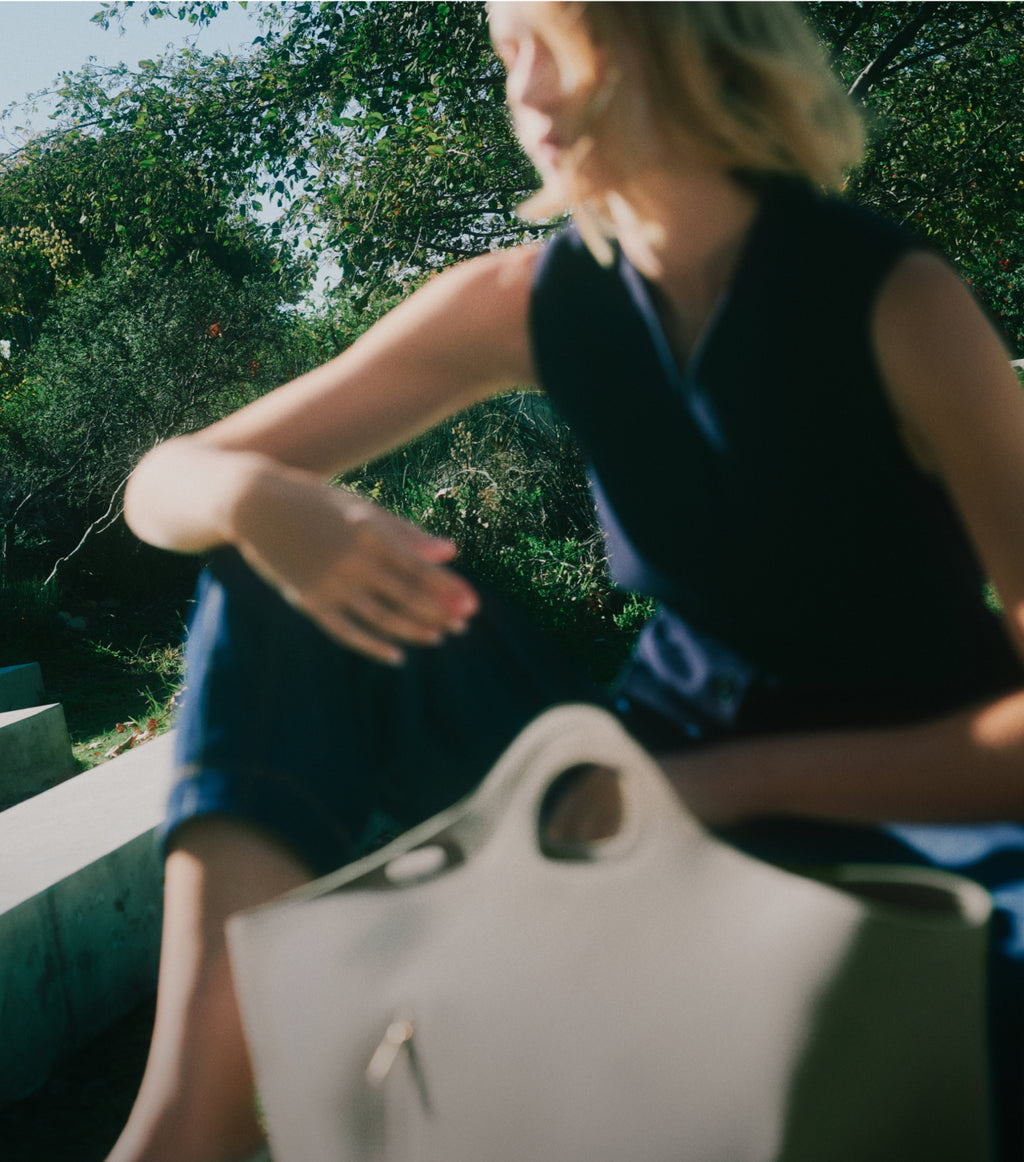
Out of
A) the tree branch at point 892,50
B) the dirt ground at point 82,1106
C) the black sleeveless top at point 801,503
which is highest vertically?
the tree branch at point 892,50

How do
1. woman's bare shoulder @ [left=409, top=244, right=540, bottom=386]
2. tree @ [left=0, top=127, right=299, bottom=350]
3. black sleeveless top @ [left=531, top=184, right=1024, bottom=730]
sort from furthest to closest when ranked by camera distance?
tree @ [left=0, top=127, right=299, bottom=350] < woman's bare shoulder @ [left=409, top=244, right=540, bottom=386] < black sleeveless top @ [left=531, top=184, right=1024, bottom=730]

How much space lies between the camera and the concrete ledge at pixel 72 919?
1877 mm

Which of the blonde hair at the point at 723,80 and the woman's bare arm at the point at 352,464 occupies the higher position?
the blonde hair at the point at 723,80

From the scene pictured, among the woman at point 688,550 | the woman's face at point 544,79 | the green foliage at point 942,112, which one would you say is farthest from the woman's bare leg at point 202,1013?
the green foliage at point 942,112

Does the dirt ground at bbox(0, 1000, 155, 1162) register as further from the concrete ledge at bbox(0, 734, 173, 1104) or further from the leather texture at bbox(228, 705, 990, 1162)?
the leather texture at bbox(228, 705, 990, 1162)

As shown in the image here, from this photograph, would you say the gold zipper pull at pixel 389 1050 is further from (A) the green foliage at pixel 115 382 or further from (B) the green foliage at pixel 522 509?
(A) the green foliage at pixel 115 382

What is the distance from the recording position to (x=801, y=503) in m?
1.19

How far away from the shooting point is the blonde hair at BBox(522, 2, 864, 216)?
1.13 m

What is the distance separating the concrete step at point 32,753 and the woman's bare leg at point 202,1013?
2.89 meters

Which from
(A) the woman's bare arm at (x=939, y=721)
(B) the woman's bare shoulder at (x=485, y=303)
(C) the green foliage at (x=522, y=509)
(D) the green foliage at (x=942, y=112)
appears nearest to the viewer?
(A) the woman's bare arm at (x=939, y=721)

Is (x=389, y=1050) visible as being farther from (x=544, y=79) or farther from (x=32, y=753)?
(x=32, y=753)

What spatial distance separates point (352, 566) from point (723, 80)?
0.68 metres

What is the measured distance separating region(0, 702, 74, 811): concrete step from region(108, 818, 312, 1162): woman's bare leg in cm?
289

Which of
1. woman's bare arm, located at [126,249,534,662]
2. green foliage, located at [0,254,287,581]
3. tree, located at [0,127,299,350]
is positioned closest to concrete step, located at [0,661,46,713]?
green foliage, located at [0,254,287,581]
